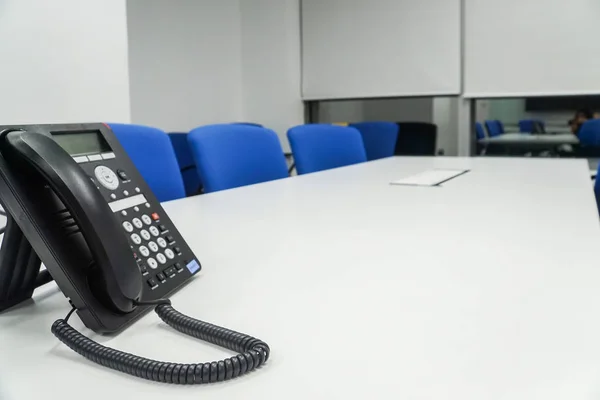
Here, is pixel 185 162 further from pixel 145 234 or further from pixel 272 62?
pixel 145 234

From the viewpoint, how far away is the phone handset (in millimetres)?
488

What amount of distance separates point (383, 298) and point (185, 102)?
3856mm

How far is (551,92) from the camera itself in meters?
3.82

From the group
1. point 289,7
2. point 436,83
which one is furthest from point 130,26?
point 436,83

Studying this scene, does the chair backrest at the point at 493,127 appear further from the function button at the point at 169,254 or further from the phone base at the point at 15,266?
the phone base at the point at 15,266

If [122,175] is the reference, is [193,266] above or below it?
below

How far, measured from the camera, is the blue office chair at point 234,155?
1743 millimetres

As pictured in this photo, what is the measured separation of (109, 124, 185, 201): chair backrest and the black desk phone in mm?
877

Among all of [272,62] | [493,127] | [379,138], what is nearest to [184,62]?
[272,62]

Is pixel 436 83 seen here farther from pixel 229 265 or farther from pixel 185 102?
pixel 229 265

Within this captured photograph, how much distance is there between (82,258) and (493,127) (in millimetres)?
4500

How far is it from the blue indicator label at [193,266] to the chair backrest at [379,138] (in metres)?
3.51

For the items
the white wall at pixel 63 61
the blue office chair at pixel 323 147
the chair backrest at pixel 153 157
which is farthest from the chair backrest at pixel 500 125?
the chair backrest at pixel 153 157

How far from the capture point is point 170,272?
0.62m
